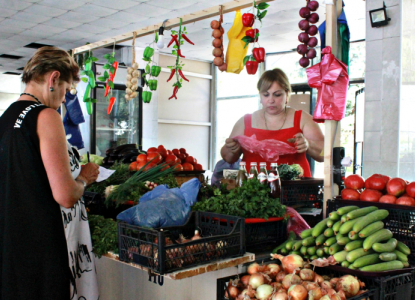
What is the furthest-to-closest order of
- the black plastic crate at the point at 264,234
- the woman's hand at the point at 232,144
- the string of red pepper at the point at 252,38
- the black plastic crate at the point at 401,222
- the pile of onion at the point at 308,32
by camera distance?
the string of red pepper at the point at 252,38
the woman's hand at the point at 232,144
the pile of onion at the point at 308,32
the black plastic crate at the point at 264,234
the black plastic crate at the point at 401,222

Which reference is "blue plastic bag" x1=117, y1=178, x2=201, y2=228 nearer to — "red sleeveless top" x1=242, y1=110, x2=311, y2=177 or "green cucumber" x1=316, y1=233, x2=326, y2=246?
"green cucumber" x1=316, y1=233, x2=326, y2=246

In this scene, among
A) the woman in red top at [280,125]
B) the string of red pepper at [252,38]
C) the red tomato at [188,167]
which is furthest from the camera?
the red tomato at [188,167]

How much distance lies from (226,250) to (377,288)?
61 cm

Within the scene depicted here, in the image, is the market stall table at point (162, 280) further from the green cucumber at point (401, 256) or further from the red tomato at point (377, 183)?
the red tomato at point (377, 183)

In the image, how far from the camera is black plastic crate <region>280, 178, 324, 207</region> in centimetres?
225

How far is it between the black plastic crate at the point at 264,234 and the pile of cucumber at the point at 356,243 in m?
0.11

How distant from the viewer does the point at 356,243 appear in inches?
67.4

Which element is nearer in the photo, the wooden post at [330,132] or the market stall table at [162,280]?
the market stall table at [162,280]

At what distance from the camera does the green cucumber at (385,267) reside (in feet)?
5.26

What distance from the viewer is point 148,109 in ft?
28.6

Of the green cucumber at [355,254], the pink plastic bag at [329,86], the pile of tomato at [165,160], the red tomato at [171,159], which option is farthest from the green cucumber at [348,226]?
the red tomato at [171,159]

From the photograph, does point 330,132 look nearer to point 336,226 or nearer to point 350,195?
point 350,195

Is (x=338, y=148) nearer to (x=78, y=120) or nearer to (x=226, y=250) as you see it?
(x=226, y=250)

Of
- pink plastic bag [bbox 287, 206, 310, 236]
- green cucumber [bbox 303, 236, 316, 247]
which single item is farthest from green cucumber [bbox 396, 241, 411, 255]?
pink plastic bag [bbox 287, 206, 310, 236]
